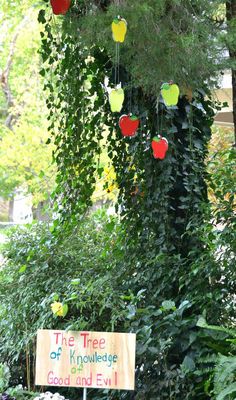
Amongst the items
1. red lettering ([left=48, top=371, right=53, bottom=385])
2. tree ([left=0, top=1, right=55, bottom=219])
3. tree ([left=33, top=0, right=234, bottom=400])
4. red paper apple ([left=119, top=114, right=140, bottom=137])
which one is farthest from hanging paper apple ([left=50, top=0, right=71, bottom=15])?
tree ([left=0, top=1, right=55, bottom=219])

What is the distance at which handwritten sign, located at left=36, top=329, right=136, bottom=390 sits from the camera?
328cm

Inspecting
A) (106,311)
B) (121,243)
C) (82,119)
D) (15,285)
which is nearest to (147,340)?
(106,311)

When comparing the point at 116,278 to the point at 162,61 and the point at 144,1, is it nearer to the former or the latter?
the point at 162,61

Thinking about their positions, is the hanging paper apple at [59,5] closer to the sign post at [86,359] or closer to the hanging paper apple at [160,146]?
the hanging paper apple at [160,146]

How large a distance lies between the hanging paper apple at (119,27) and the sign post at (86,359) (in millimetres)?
1360

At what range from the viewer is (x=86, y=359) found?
334 centimetres

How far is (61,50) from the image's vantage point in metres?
4.29

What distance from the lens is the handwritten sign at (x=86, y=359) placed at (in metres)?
3.28

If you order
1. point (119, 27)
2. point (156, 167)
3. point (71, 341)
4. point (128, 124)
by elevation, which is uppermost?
point (119, 27)

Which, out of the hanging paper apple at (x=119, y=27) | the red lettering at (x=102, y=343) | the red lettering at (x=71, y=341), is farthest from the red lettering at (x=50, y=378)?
the hanging paper apple at (x=119, y=27)

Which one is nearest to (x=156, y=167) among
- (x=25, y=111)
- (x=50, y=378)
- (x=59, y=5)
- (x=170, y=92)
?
(x=170, y=92)

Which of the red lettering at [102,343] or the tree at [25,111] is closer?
the red lettering at [102,343]

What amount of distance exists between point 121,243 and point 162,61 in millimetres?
1375

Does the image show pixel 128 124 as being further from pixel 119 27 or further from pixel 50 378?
pixel 50 378
